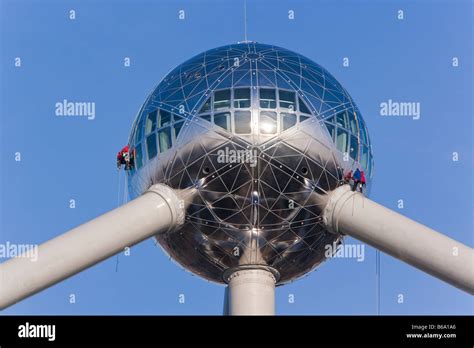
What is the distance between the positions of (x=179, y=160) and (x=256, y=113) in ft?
6.79

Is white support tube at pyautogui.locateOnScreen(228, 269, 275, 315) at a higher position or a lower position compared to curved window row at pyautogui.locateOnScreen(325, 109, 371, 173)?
lower

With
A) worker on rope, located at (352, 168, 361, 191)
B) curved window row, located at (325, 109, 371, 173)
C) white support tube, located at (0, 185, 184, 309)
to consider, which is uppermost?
curved window row, located at (325, 109, 371, 173)

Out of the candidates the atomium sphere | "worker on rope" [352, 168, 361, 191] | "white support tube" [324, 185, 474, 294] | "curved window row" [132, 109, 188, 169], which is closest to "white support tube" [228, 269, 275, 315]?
the atomium sphere

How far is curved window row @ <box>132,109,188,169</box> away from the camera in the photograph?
25.9 m

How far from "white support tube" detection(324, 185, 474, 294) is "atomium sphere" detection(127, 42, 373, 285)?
405 mm

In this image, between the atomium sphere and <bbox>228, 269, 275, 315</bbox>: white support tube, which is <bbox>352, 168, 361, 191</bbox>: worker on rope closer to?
the atomium sphere

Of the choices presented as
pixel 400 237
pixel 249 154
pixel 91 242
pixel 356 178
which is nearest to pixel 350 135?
pixel 356 178

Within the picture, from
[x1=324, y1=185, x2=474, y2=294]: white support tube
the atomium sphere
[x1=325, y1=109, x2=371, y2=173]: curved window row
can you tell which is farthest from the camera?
[x1=325, y1=109, x2=371, y2=173]: curved window row

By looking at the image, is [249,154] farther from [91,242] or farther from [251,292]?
[91,242]

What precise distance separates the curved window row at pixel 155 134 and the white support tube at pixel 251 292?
3.48 meters

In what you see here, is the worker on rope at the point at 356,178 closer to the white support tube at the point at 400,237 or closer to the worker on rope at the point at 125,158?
the white support tube at the point at 400,237

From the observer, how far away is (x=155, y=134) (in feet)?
86.6

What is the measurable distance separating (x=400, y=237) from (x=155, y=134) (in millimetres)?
6208
